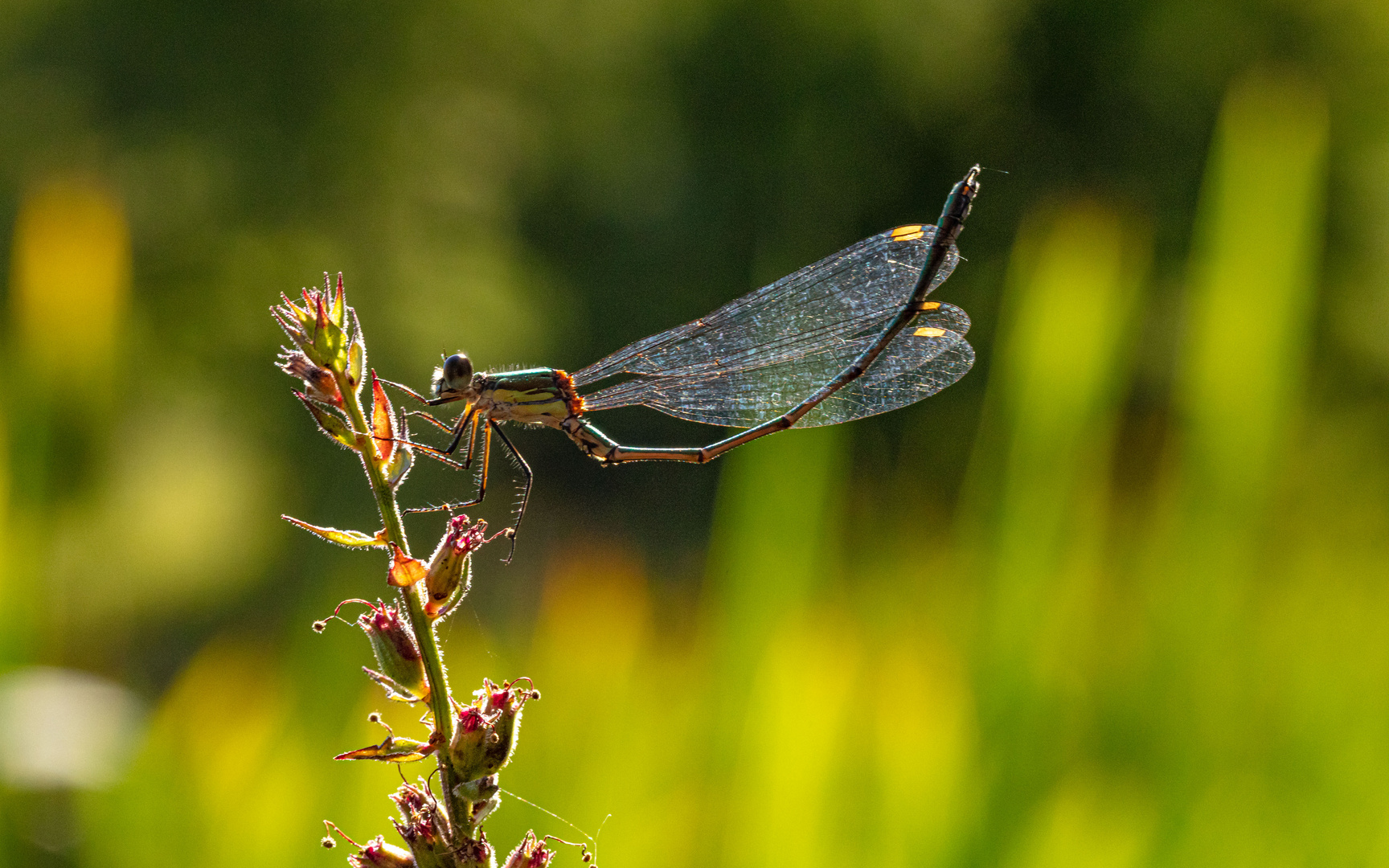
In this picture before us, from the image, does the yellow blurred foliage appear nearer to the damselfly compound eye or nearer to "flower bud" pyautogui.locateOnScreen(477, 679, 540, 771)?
the damselfly compound eye

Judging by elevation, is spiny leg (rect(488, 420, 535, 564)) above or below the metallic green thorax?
below

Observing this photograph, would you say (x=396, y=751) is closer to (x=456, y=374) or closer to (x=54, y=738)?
(x=456, y=374)

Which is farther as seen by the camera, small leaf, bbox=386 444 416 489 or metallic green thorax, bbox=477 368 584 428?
metallic green thorax, bbox=477 368 584 428

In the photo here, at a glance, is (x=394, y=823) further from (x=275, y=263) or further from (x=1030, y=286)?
(x=275, y=263)

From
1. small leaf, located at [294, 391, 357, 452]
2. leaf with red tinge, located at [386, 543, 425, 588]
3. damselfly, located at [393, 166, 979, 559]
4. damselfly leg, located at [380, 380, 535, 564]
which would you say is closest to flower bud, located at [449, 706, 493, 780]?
leaf with red tinge, located at [386, 543, 425, 588]

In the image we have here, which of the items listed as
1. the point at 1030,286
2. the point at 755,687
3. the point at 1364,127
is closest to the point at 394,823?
the point at 755,687

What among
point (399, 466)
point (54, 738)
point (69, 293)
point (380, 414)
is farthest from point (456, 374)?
point (54, 738)
